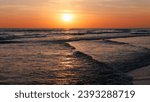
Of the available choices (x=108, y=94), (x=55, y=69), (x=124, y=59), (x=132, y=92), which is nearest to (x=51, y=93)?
(x=108, y=94)

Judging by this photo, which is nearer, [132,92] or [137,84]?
[132,92]

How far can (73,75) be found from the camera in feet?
45.2

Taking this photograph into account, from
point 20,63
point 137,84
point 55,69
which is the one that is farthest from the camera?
point 20,63

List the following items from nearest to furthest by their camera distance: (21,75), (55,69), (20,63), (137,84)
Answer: (137,84)
(21,75)
(55,69)
(20,63)

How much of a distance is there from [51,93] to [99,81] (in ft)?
9.72

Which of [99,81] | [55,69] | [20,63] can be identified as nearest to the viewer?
[99,81]

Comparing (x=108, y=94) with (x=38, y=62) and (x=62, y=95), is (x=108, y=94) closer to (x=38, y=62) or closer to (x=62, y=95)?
(x=62, y=95)

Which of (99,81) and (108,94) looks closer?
(108,94)

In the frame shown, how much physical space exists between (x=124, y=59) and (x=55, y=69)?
4.59 metres

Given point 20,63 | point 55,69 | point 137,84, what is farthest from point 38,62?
point 137,84

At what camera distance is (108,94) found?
32.4 ft

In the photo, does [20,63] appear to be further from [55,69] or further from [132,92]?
[132,92]

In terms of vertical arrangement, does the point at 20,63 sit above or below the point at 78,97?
above

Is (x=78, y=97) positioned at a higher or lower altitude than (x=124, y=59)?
lower
